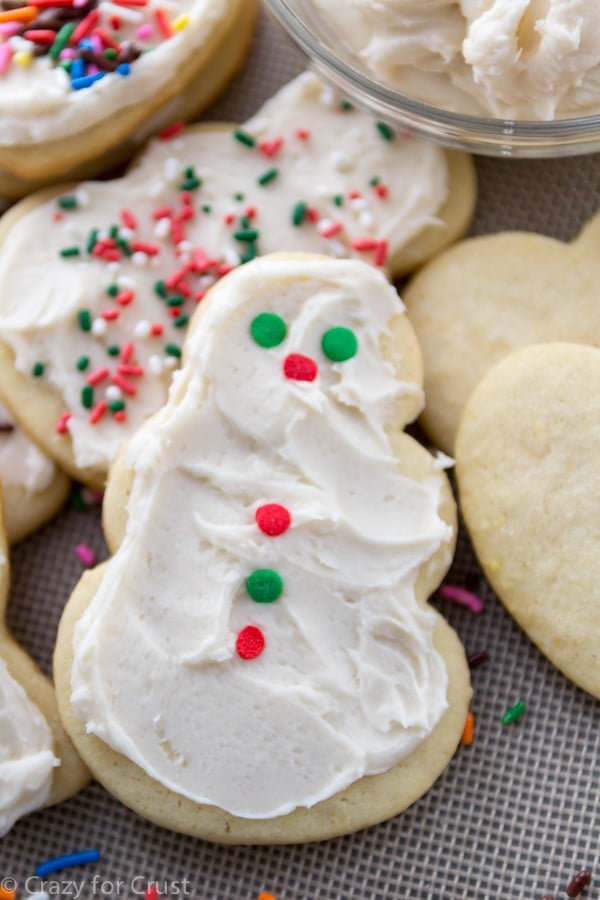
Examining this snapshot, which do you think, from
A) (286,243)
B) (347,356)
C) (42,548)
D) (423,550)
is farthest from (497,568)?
(42,548)

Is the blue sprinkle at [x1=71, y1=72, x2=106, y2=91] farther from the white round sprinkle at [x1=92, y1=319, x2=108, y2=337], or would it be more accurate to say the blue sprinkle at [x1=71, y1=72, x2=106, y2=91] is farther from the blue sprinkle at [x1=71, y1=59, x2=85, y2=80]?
the white round sprinkle at [x1=92, y1=319, x2=108, y2=337]

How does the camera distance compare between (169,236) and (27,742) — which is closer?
(27,742)

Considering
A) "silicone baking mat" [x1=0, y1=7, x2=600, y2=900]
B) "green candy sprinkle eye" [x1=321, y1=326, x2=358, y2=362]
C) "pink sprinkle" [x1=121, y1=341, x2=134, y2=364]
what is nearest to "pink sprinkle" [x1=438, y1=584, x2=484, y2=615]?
"silicone baking mat" [x1=0, y1=7, x2=600, y2=900]

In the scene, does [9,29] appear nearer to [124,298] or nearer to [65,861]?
[124,298]

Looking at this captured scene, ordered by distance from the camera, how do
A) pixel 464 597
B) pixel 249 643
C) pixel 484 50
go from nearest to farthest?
1. pixel 484 50
2. pixel 249 643
3. pixel 464 597

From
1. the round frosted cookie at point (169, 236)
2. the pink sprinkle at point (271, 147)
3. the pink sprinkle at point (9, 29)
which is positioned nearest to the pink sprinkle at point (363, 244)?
the round frosted cookie at point (169, 236)

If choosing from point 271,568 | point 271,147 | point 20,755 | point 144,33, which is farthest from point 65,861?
point 144,33
